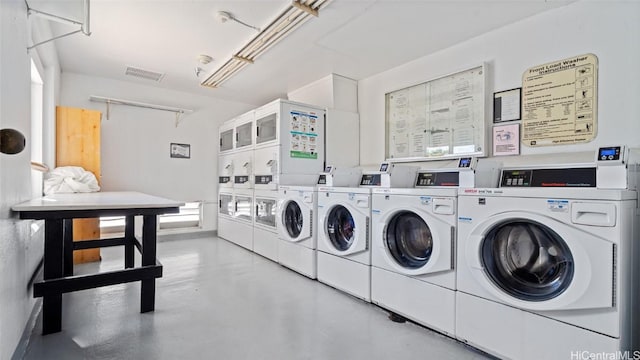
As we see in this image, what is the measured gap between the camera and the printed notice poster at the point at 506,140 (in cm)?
273

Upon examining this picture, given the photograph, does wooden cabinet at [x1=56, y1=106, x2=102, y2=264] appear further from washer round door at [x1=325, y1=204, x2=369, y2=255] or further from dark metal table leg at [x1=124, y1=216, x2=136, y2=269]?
washer round door at [x1=325, y1=204, x2=369, y2=255]

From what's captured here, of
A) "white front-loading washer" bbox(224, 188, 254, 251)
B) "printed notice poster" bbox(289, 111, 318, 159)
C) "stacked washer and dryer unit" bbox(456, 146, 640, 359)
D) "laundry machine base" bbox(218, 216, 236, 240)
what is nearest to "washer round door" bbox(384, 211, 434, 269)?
"stacked washer and dryer unit" bbox(456, 146, 640, 359)

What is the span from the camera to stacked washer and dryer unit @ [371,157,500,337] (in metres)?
1.95

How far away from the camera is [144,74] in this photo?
4332 mm

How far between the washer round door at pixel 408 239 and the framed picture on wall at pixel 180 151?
417cm

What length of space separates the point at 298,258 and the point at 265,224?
3.02ft

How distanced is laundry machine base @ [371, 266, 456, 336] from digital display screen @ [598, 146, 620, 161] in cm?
109

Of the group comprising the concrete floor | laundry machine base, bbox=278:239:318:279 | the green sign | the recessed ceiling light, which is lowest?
the concrete floor

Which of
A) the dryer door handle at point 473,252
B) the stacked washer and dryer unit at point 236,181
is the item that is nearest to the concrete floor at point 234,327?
the dryer door handle at point 473,252

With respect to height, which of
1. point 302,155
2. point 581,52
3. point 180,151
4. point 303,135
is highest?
point 581,52

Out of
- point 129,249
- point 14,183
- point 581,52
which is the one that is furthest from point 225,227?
point 581,52

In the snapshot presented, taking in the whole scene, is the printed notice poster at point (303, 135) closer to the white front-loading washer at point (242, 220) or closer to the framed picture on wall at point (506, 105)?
the white front-loading washer at point (242, 220)

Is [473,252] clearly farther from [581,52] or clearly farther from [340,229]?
[581,52]

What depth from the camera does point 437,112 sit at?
10.9ft
